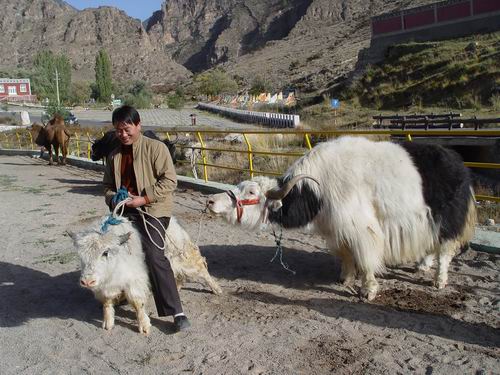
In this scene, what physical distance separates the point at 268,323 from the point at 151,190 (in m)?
1.47

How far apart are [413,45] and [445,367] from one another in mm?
38224

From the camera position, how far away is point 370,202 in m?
4.36

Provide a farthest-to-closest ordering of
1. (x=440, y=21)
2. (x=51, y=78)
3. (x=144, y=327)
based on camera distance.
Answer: (x=51, y=78)
(x=440, y=21)
(x=144, y=327)

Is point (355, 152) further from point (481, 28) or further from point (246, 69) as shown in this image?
point (246, 69)

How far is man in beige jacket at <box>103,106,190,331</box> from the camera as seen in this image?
3814mm

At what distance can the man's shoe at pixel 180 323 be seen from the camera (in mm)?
3902

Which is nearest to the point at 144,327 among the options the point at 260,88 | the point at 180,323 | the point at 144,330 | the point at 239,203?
the point at 144,330

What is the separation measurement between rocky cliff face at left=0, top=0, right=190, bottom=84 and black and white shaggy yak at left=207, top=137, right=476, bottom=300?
5772 inches

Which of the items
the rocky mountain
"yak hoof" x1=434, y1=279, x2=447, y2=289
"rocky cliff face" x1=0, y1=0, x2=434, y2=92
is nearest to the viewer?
"yak hoof" x1=434, y1=279, x2=447, y2=289

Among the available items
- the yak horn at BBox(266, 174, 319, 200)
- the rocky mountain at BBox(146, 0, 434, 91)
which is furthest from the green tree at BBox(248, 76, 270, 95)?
the yak horn at BBox(266, 174, 319, 200)

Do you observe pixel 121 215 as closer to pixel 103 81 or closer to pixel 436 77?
pixel 436 77

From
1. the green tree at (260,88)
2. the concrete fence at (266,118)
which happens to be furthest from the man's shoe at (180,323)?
the green tree at (260,88)

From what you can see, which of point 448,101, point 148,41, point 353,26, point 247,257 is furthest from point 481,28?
point 148,41

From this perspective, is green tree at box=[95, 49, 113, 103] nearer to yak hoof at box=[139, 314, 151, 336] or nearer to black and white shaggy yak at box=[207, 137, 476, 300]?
black and white shaggy yak at box=[207, 137, 476, 300]
